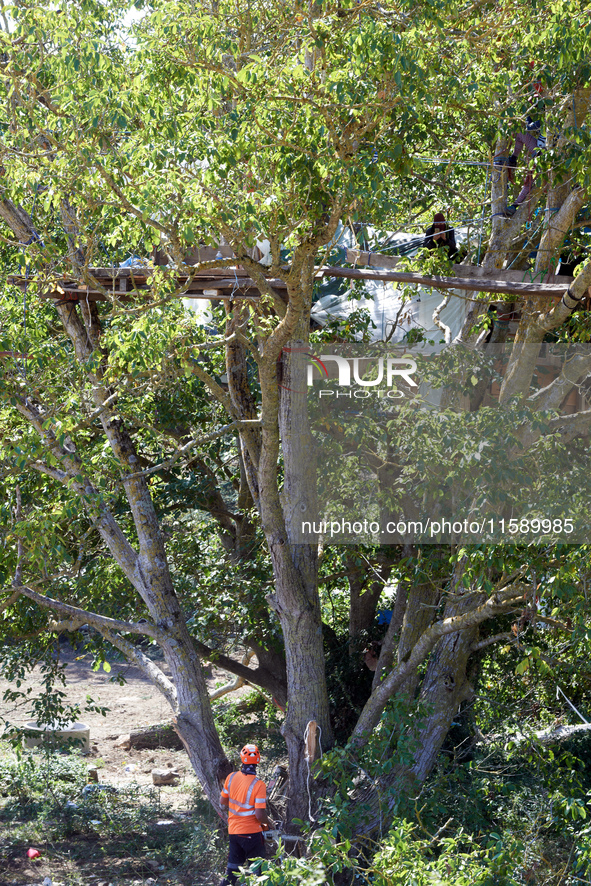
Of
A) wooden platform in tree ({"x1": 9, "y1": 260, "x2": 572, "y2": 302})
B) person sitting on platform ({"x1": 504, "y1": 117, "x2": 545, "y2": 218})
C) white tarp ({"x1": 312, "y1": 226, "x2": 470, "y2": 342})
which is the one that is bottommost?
wooden platform in tree ({"x1": 9, "y1": 260, "x2": 572, "y2": 302})

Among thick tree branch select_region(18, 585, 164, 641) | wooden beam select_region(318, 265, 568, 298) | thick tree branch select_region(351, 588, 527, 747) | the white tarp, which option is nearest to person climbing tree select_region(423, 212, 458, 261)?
the white tarp

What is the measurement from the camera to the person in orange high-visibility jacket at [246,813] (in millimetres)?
6512

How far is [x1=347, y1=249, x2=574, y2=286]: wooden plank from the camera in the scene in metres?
6.52

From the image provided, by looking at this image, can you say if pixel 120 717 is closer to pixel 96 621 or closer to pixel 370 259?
pixel 96 621

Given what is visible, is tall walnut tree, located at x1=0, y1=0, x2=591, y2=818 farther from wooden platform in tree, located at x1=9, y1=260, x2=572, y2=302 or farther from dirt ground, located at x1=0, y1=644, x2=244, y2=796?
dirt ground, located at x1=0, y1=644, x2=244, y2=796

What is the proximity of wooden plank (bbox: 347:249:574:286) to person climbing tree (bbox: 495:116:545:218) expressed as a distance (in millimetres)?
949

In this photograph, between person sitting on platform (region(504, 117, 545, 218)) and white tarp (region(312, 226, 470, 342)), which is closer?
person sitting on platform (region(504, 117, 545, 218))

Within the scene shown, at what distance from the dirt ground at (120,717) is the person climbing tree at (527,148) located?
657 centimetres

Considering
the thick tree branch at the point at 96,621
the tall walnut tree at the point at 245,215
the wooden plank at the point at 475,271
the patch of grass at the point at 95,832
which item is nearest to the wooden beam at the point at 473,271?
the wooden plank at the point at 475,271

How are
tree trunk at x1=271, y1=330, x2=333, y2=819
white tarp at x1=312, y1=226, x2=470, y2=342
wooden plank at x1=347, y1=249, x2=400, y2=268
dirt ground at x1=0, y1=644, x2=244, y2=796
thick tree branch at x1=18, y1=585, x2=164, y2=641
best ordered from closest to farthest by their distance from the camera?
wooden plank at x1=347, y1=249, x2=400, y2=268 < tree trunk at x1=271, y1=330, x2=333, y2=819 < thick tree branch at x1=18, y1=585, x2=164, y2=641 < white tarp at x1=312, y1=226, x2=470, y2=342 < dirt ground at x1=0, y1=644, x2=244, y2=796

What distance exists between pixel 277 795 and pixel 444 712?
2.00 metres

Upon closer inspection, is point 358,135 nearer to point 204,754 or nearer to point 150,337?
point 150,337

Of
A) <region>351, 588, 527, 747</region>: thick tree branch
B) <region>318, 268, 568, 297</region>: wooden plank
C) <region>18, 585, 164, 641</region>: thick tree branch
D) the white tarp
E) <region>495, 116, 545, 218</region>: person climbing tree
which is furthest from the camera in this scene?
the white tarp

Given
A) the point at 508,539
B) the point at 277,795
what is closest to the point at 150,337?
the point at 508,539
